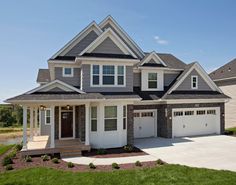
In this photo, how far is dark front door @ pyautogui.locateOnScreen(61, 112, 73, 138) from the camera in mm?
16516

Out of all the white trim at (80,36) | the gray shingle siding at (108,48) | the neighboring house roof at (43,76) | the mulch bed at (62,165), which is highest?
the white trim at (80,36)

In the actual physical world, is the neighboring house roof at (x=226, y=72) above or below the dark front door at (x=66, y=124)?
above

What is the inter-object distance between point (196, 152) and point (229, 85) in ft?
56.2

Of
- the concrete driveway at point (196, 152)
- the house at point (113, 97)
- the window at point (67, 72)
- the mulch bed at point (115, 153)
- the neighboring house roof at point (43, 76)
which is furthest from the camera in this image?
the neighboring house roof at point (43, 76)

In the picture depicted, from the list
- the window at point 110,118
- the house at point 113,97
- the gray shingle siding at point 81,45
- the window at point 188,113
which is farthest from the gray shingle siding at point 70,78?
the window at point 188,113

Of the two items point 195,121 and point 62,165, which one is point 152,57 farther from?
point 62,165

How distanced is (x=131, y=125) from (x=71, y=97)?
194 inches

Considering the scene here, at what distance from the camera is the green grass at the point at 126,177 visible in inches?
328

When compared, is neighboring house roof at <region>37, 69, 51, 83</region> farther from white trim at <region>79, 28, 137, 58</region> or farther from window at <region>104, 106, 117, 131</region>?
window at <region>104, 106, 117, 131</region>

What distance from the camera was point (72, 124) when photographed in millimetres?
16766

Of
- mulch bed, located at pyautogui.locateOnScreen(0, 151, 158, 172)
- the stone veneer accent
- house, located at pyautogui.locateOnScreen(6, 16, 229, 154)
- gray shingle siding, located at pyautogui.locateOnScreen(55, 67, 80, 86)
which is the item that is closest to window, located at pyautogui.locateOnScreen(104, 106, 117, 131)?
house, located at pyautogui.locateOnScreen(6, 16, 229, 154)

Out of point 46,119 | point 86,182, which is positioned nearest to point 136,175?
point 86,182

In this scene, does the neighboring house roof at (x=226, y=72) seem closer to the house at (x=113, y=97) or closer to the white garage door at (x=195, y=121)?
the house at (x=113, y=97)

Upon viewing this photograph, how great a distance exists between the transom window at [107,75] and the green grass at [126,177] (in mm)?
7250
